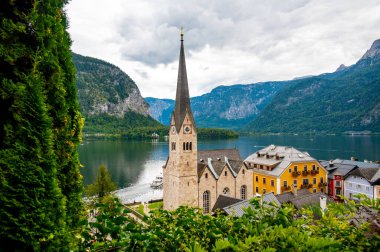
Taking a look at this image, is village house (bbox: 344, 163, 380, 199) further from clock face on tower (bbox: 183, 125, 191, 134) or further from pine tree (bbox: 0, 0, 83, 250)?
pine tree (bbox: 0, 0, 83, 250)

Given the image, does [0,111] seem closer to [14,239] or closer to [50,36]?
[50,36]

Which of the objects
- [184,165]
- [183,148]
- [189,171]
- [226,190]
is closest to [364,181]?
[226,190]

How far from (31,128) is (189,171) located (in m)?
28.9

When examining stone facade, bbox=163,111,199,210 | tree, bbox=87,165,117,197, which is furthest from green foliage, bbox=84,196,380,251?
tree, bbox=87,165,117,197

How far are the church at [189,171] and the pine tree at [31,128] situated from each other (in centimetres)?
2672

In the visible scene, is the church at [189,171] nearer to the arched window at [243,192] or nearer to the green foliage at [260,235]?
the arched window at [243,192]

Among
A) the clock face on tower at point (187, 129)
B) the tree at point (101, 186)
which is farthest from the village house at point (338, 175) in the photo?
the tree at point (101, 186)

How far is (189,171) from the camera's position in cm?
3266

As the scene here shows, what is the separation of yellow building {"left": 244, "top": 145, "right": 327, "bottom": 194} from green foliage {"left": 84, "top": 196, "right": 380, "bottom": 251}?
114 feet

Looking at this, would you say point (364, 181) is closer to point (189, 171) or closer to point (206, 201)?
point (206, 201)

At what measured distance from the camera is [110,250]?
3.98m

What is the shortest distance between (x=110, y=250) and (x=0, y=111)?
2.67 metres

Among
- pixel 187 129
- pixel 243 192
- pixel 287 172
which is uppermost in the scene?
pixel 187 129

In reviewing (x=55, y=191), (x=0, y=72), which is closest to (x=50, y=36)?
(x=0, y=72)
